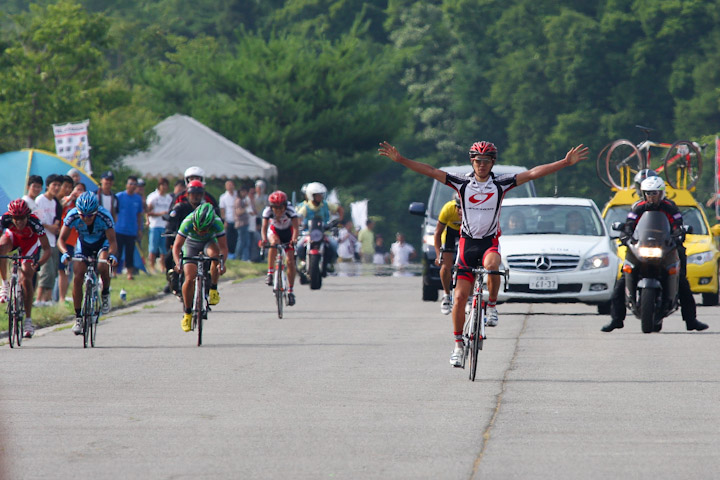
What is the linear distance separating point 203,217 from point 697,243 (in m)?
8.69

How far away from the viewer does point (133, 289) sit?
2445 cm

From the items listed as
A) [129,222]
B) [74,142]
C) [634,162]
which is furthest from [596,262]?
[74,142]

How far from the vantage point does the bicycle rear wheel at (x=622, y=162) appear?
98.2ft

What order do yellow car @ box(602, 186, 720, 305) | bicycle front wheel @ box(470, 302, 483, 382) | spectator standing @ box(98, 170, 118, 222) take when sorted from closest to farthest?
bicycle front wheel @ box(470, 302, 483, 382), yellow car @ box(602, 186, 720, 305), spectator standing @ box(98, 170, 118, 222)

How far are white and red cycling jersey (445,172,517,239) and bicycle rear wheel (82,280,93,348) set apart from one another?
4.19m

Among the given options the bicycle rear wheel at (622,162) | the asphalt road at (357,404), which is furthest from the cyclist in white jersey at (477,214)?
the bicycle rear wheel at (622,162)

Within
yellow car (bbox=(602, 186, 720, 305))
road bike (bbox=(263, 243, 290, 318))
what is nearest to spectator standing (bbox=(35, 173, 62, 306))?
road bike (bbox=(263, 243, 290, 318))

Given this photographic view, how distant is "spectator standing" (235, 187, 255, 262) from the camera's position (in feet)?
115

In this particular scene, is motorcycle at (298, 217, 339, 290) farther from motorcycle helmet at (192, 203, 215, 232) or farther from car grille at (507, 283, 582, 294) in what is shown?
motorcycle helmet at (192, 203, 215, 232)

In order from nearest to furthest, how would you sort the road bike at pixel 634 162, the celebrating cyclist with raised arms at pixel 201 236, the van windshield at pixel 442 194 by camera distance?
the celebrating cyclist with raised arms at pixel 201 236 → the van windshield at pixel 442 194 → the road bike at pixel 634 162

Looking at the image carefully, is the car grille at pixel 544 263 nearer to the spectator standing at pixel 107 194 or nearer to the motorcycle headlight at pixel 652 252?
the motorcycle headlight at pixel 652 252

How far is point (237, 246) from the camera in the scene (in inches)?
1435

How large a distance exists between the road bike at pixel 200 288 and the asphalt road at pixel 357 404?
30cm

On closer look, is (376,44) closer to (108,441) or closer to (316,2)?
(316,2)
